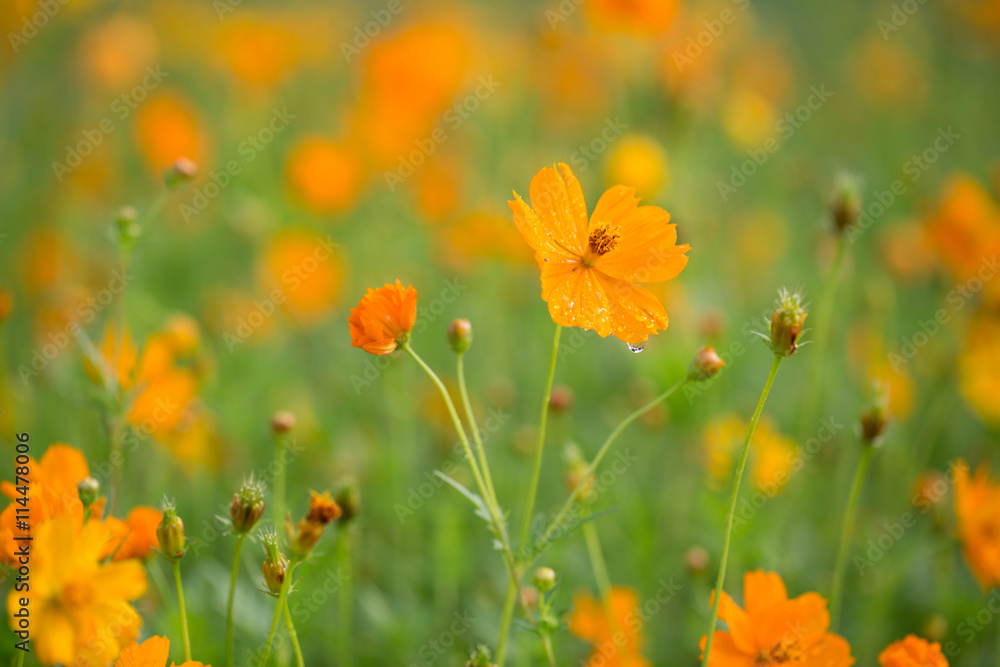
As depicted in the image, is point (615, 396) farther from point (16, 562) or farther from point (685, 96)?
point (16, 562)

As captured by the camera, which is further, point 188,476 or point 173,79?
point 173,79

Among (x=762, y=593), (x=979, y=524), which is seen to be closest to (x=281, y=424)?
(x=762, y=593)

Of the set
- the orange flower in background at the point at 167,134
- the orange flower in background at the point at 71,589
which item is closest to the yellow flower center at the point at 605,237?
the orange flower in background at the point at 71,589

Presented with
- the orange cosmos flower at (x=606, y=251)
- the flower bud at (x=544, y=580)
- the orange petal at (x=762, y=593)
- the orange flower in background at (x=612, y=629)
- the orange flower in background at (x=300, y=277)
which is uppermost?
the orange cosmos flower at (x=606, y=251)

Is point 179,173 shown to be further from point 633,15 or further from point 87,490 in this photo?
point 633,15

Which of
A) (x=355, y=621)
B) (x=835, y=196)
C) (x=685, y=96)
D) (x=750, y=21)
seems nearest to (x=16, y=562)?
(x=355, y=621)

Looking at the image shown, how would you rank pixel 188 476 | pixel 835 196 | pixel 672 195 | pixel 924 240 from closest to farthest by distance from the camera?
pixel 835 196 → pixel 188 476 → pixel 924 240 → pixel 672 195

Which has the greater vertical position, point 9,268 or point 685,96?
point 685,96

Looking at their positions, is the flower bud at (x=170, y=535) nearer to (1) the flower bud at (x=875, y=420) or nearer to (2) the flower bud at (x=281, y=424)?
(2) the flower bud at (x=281, y=424)
